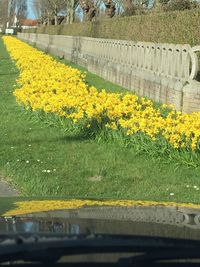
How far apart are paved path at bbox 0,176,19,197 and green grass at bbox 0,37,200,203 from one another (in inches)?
3.3

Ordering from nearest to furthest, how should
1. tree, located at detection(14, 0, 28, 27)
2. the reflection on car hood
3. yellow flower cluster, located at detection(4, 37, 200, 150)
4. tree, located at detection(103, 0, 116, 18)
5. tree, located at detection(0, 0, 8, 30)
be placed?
the reflection on car hood < yellow flower cluster, located at detection(4, 37, 200, 150) < tree, located at detection(103, 0, 116, 18) < tree, located at detection(0, 0, 8, 30) < tree, located at detection(14, 0, 28, 27)

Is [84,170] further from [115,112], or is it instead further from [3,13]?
[3,13]

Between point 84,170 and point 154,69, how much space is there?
9.52 m

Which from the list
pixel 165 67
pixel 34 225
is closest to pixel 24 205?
pixel 34 225

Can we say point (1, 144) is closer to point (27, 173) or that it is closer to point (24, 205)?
point (27, 173)

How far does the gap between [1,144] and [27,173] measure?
208 cm

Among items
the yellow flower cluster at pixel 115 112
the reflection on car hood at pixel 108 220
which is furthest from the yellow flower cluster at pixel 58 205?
the yellow flower cluster at pixel 115 112

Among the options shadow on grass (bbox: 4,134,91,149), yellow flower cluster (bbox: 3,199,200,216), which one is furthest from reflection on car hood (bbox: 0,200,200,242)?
shadow on grass (bbox: 4,134,91,149)

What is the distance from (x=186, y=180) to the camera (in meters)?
7.23

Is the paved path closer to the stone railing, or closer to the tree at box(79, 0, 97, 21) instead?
the stone railing

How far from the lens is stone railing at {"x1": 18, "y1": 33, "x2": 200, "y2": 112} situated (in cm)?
1295

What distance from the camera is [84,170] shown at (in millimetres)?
7867

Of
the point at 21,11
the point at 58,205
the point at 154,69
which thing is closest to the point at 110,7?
the point at 154,69

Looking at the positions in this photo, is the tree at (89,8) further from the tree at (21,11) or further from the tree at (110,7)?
the tree at (21,11)
